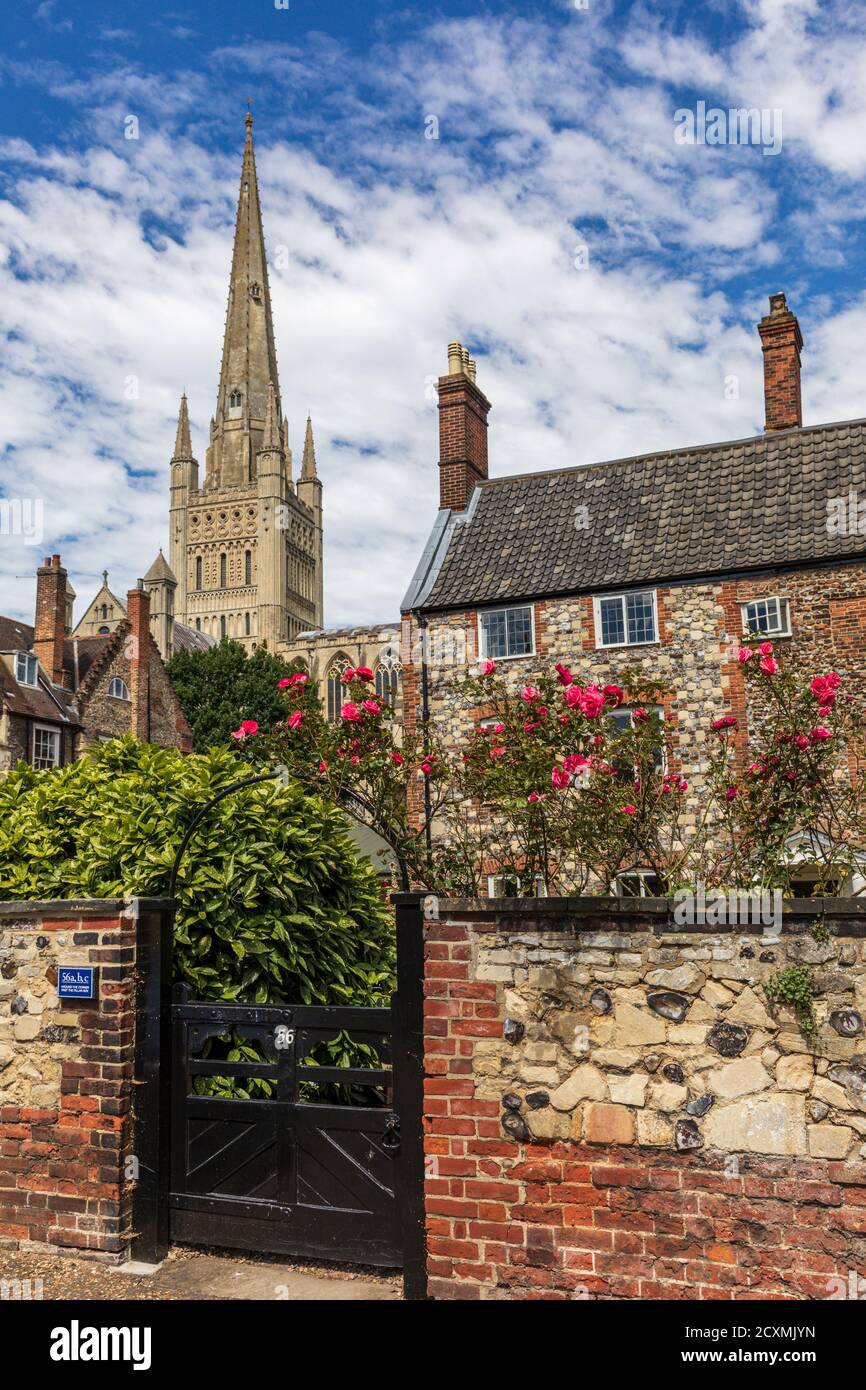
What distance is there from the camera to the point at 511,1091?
529cm

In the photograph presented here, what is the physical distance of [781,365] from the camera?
2234cm

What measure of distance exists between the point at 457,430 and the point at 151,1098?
2004 cm

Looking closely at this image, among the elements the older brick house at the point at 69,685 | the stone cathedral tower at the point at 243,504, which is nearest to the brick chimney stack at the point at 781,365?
the older brick house at the point at 69,685

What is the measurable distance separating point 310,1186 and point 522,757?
13.4ft

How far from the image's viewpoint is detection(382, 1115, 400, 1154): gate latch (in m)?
5.61


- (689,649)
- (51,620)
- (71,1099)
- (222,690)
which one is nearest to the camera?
(71,1099)

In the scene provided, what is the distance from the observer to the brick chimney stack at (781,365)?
72.5 feet

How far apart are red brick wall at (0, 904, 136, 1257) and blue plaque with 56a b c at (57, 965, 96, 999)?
2.2 inches

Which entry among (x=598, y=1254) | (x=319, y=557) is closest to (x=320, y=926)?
(x=598, y=1254)

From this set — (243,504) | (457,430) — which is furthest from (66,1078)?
(243,504)

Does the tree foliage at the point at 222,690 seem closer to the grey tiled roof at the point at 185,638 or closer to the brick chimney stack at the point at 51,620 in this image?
the brick chimney stack at the point at 51,620

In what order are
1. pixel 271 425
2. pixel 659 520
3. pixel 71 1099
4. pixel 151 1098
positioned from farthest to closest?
pixel 271 425, pixel 659 520, pixel 71 1099, pixel 151 1098

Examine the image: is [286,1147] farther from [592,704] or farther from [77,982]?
[592,704]

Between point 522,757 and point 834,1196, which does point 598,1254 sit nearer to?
point 834,1196
